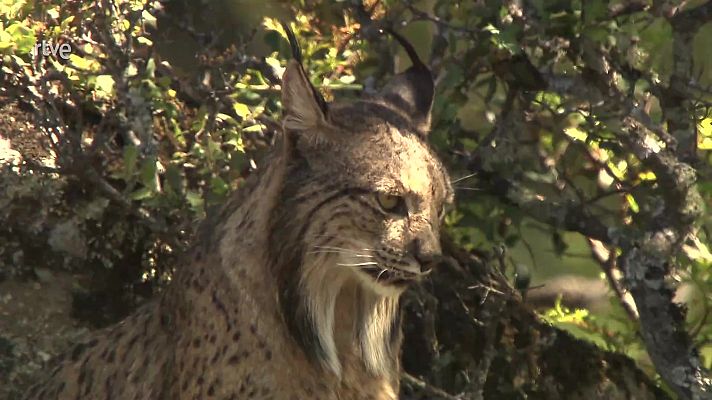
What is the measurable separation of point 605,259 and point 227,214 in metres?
2.56

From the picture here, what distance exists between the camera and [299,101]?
432 cm

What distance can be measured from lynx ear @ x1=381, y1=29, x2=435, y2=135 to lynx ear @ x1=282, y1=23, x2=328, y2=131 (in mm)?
459

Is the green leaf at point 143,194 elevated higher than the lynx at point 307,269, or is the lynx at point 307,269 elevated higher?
the green leaf at point 143,194

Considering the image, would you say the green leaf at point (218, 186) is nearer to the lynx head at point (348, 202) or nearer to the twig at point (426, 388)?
the twig at point (426, 388)

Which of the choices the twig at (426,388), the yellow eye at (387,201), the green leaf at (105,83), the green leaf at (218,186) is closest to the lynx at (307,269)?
the yellow eye at (387,201)

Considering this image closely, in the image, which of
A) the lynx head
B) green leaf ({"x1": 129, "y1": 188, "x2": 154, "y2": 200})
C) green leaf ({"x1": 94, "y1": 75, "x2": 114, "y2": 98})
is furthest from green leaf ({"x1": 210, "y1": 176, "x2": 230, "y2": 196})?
the lynx head

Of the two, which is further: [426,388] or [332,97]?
[332,97]

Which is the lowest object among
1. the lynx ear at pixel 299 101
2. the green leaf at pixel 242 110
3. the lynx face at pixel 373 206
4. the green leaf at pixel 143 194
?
the lynx face at pixel 373 206

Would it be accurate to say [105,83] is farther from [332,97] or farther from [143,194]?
[332,97]

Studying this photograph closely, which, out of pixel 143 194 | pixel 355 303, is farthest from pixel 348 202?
pixel 143 194

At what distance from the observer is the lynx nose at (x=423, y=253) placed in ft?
14.2

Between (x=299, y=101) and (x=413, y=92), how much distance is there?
69 cm

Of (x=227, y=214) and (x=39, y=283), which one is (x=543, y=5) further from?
(x=39, y=283)

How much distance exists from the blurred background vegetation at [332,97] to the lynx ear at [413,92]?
1.72ft
